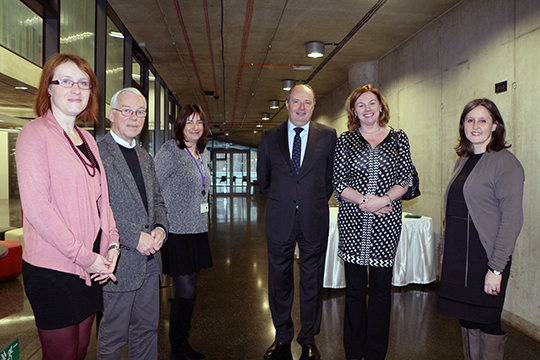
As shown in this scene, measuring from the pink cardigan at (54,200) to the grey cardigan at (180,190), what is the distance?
94 centimetres

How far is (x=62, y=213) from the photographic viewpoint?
1.40 metres

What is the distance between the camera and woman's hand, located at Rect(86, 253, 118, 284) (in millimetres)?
1479

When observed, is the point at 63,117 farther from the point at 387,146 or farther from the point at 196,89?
the point at 196,89

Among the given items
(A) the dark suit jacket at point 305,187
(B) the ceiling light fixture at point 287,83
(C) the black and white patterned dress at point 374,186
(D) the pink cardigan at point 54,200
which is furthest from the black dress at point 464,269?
(B) the ceiling light fixture at point 287,83

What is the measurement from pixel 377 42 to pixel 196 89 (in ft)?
17.6

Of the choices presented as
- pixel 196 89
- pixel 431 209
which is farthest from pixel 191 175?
pixel 196 89

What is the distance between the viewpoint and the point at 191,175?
8.25ft

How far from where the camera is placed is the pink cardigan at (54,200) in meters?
1.31

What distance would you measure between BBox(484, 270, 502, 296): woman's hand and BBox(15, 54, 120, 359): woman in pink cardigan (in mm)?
1837

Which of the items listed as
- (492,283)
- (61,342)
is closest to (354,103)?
(492,283)

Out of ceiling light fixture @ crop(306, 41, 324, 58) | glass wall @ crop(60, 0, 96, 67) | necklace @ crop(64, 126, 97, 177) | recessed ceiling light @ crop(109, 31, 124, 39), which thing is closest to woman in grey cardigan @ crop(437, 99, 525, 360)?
necklace @ crop(64, 126, 97, 177)

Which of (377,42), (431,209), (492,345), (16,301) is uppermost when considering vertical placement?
(377,42)

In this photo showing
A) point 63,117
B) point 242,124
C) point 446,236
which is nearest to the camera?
point 63,117

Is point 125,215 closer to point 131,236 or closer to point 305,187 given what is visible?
point 131,236
